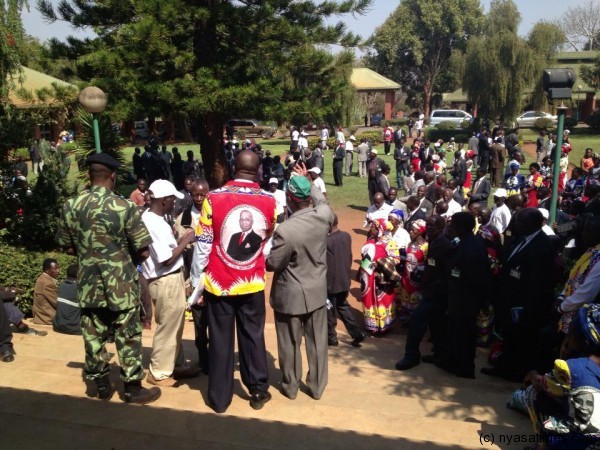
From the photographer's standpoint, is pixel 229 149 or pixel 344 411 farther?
pixel 229 149

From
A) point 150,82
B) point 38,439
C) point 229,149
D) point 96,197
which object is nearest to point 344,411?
point 38,439

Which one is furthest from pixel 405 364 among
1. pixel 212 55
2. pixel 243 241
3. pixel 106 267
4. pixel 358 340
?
pixel 212 55

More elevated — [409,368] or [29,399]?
[29,399]

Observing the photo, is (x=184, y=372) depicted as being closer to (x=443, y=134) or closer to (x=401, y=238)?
(x=401, y=238)

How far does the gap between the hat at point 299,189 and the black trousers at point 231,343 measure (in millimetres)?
740

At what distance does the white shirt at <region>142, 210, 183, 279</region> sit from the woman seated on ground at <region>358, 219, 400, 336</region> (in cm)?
317

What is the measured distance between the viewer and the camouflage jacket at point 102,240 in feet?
12.1

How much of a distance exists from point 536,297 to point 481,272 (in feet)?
1.56

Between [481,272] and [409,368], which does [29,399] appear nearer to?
[409,368]

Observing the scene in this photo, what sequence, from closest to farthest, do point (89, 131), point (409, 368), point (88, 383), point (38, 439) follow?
point (38, 439)
point (88, 383)
point (409, 368)
point (89, 131)

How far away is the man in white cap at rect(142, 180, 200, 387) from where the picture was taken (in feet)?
13.5

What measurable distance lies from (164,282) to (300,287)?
38.3 inches

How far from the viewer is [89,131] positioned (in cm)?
1061

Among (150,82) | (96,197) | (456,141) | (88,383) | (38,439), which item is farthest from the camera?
(456,141)
